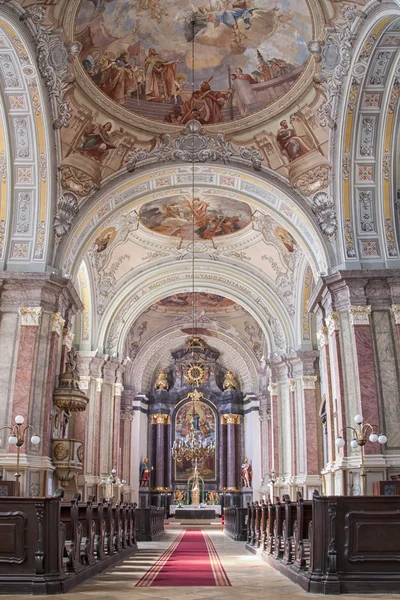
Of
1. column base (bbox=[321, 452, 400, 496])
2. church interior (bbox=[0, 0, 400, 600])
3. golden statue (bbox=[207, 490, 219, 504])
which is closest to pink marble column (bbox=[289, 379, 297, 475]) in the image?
church interior (bbox=[0, 0, 400, 600])

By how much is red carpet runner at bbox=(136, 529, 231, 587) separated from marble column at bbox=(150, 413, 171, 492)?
57.6 ft

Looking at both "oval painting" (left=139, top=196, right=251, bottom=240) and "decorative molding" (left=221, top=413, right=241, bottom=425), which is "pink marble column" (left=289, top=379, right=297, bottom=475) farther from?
"decorative molding" (left=221, top=413, right=241, bottom=425)

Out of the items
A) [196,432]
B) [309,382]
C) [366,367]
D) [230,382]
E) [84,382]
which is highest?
[230,382]

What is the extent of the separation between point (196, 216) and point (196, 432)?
15.2 m

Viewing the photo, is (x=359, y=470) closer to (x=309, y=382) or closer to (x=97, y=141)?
(x=309, y=382)

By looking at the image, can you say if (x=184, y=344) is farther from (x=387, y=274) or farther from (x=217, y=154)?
(x=387, y=274)

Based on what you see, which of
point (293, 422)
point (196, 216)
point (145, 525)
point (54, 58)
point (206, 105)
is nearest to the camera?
point (54, 58)

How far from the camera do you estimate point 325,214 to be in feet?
51.6

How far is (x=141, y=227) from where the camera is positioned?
70.1 ft

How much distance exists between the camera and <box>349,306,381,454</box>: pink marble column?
43.9ft

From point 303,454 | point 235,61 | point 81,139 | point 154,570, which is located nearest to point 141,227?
point 81,139

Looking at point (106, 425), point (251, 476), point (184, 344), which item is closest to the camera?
point (106, 425)

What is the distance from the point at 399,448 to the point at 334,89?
776 centimetres

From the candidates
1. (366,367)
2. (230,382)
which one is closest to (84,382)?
(366,367)
